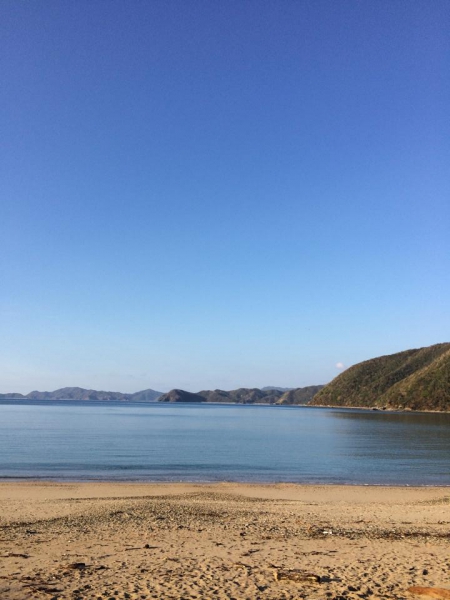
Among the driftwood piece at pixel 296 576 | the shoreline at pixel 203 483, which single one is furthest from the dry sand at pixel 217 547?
the shoreline at pixel 203 483

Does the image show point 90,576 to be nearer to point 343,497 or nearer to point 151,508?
point 151,508

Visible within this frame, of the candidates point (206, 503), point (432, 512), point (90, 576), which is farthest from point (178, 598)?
point (432, 512)

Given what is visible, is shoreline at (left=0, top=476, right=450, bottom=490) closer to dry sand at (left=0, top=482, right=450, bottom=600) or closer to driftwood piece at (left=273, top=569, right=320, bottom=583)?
dry sand at (left=0, top=482, right=450, bottom=600)

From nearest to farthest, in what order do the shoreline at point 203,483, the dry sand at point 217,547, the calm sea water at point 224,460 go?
1. the dry sand at point 217,547
2. the shoreline at point 203,483
3. the calm sea water at point 224,460

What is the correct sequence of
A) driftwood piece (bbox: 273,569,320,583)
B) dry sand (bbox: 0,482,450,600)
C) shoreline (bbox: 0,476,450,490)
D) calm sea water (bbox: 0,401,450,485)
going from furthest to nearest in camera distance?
1. calm sea water (bbox: 0,401,450,485)
2. shoreline (bbox: 0,476,450,490)
3. driftwood piece (bbox: 273,569,320,583)
4. dry sand (bbox: 0,482,450,600)

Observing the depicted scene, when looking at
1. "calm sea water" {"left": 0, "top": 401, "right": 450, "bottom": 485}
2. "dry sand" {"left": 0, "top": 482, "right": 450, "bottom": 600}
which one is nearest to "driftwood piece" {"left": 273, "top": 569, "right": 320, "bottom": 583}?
"dry sand" {"left": 0, "top": 482, "right": 450, "bottom": 600}

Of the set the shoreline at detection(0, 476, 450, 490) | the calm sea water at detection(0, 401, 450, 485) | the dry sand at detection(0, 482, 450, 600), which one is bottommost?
the calm sea water at detection(0, 401, 450, 485)

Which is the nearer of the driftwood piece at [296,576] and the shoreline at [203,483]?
the driftwood piece at [296,576]

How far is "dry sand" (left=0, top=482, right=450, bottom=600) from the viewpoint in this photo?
35.0 feet

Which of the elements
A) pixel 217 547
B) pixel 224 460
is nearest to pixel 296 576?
pixel 217 547

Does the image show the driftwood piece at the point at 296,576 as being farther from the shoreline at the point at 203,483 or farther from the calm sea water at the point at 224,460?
the calm sea water at the point at 224,460

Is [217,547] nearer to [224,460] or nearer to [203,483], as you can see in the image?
[203,483]

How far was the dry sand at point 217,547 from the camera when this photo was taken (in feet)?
35.0

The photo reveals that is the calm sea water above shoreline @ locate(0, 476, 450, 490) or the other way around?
the other way around
